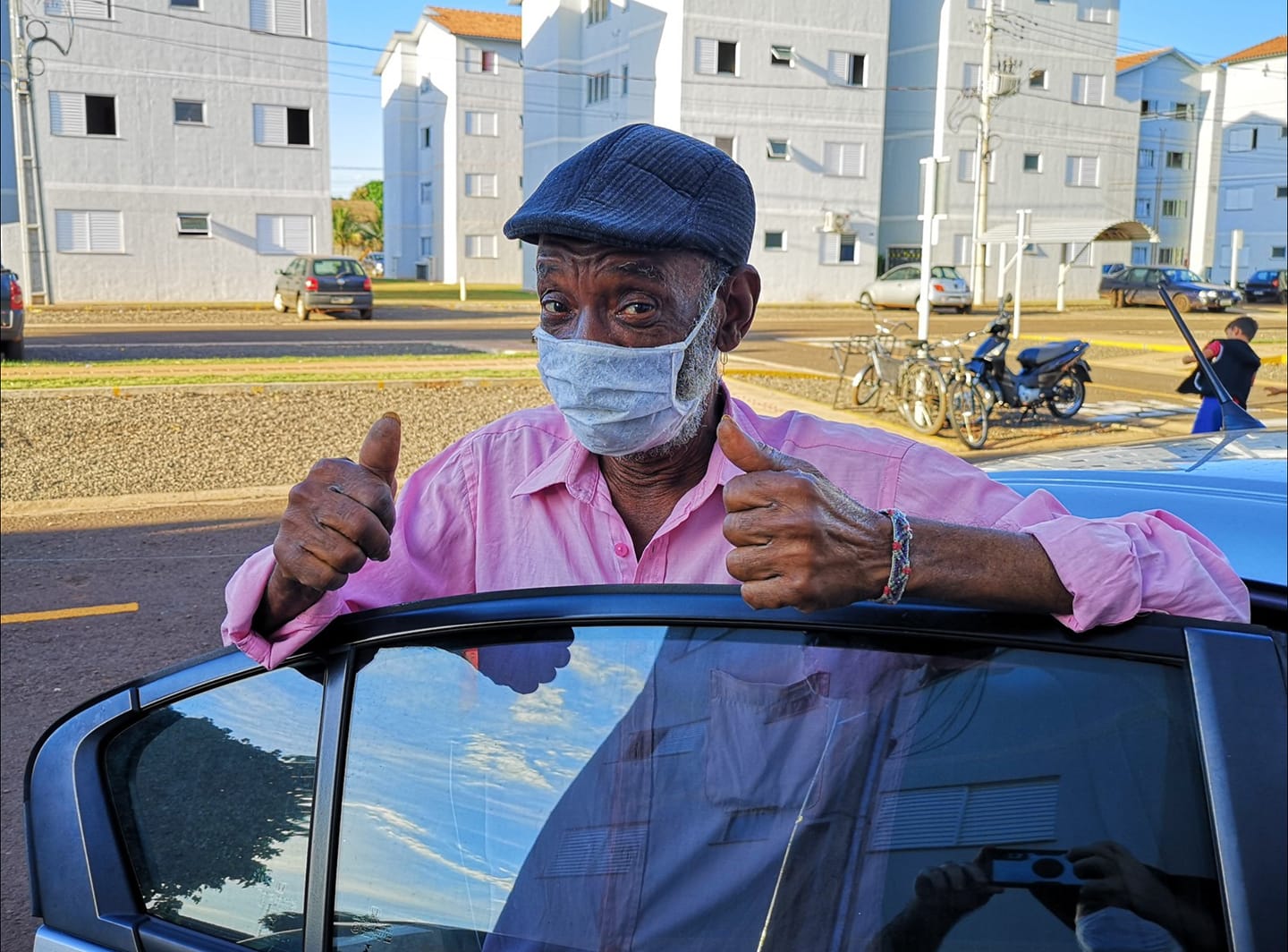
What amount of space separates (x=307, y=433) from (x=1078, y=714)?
1126cm

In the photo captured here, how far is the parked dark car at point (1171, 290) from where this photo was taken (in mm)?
40844

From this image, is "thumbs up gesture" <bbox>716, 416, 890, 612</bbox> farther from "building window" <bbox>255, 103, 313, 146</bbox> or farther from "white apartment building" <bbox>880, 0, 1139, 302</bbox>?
"white apartment building" <bbox>880, 0, 1139, 302</bbox>

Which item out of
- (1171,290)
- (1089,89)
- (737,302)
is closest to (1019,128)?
(1089,89)

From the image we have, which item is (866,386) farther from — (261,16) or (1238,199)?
(1238,199)

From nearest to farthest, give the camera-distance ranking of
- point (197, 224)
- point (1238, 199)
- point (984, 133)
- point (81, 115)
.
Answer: point (81, 115), point (197, 224), point (984, 133), point (1238, 199)

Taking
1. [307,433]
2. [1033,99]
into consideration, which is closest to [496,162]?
[1033,99]

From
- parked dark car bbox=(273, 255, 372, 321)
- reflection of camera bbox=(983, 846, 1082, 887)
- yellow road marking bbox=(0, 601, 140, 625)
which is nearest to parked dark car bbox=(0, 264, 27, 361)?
yellow road marking bbox=(0, 601, 140, 625)

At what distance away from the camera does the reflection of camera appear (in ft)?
4.92

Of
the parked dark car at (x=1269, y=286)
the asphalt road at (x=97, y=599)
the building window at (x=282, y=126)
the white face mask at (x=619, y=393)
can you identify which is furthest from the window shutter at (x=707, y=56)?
the white face mask at (x=619, y=393)

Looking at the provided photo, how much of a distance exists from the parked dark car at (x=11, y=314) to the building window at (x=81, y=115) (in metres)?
19.5

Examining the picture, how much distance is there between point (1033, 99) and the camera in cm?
4866

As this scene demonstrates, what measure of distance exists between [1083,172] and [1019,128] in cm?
384

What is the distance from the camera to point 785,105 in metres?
44.3

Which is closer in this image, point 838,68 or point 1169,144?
point 838,68
